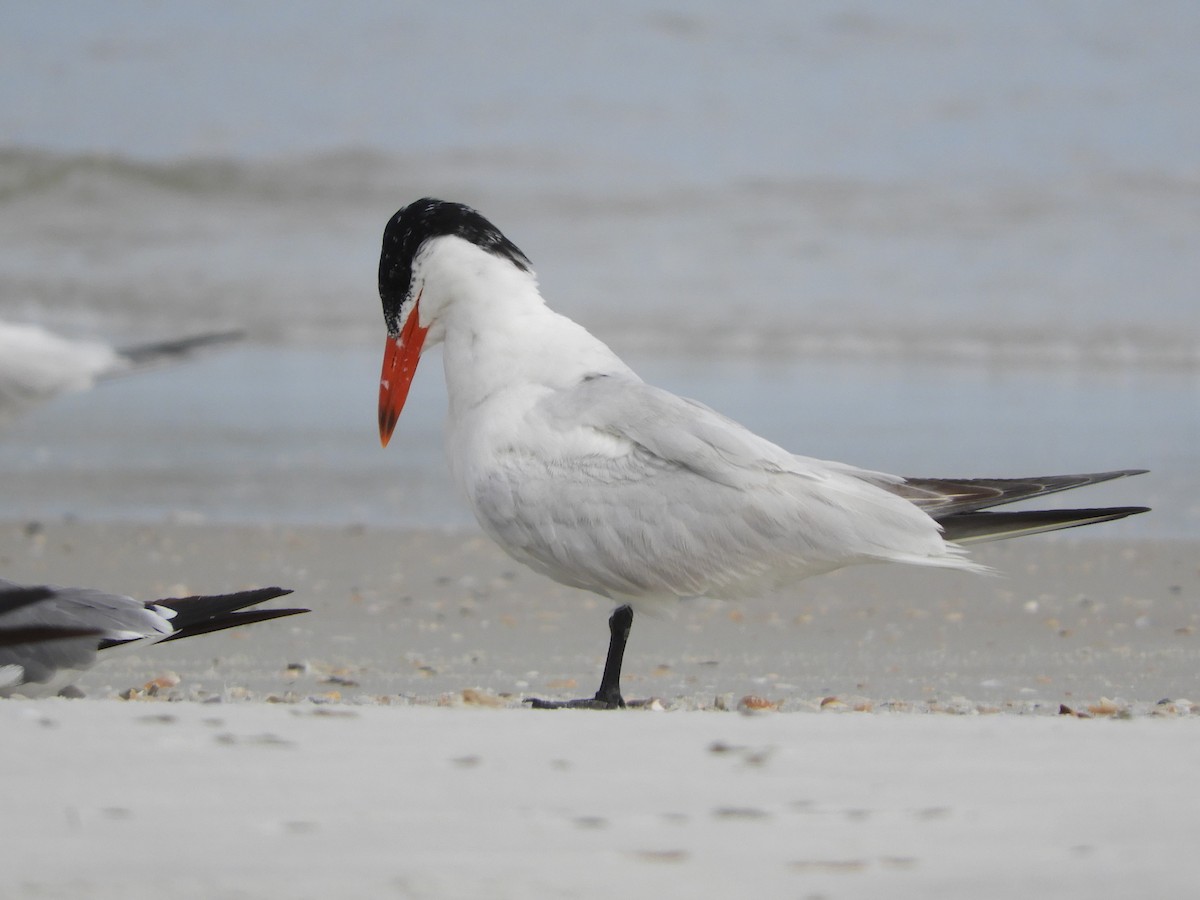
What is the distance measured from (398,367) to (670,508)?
960 millimetres

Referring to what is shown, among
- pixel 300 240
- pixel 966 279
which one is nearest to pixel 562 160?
pixel 300 240

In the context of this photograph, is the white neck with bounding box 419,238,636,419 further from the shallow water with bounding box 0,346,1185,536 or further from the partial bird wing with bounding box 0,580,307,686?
the shallow water with bounding box 0,346,1185,536

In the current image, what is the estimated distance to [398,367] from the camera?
13.2 ft

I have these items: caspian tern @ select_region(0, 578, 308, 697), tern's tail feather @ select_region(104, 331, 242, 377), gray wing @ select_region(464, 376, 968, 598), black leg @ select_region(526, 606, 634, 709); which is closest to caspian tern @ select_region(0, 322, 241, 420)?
tern's tail feather @ select_region(104, 331, 242, 377)

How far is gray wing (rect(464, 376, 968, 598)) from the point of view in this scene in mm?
3344

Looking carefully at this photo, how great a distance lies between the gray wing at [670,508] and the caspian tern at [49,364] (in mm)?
1016

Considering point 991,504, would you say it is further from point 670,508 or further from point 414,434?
point 414,434

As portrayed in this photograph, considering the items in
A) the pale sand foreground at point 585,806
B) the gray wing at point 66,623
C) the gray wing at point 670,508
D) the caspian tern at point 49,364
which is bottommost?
the pale sand foreground at point 585,806

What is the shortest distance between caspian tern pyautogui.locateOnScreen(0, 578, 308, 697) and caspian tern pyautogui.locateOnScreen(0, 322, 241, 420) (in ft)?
2.96

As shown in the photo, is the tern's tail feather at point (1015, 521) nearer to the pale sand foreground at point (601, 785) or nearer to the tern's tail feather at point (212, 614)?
the pale sand foreground at point (601, 785)

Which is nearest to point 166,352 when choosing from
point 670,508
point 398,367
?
point 398,367

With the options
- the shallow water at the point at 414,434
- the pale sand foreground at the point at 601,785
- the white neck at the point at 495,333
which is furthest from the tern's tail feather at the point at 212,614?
the shallow water at the point at 414,434

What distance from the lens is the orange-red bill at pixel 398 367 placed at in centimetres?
396

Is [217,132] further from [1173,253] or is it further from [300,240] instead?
[1173,253]
